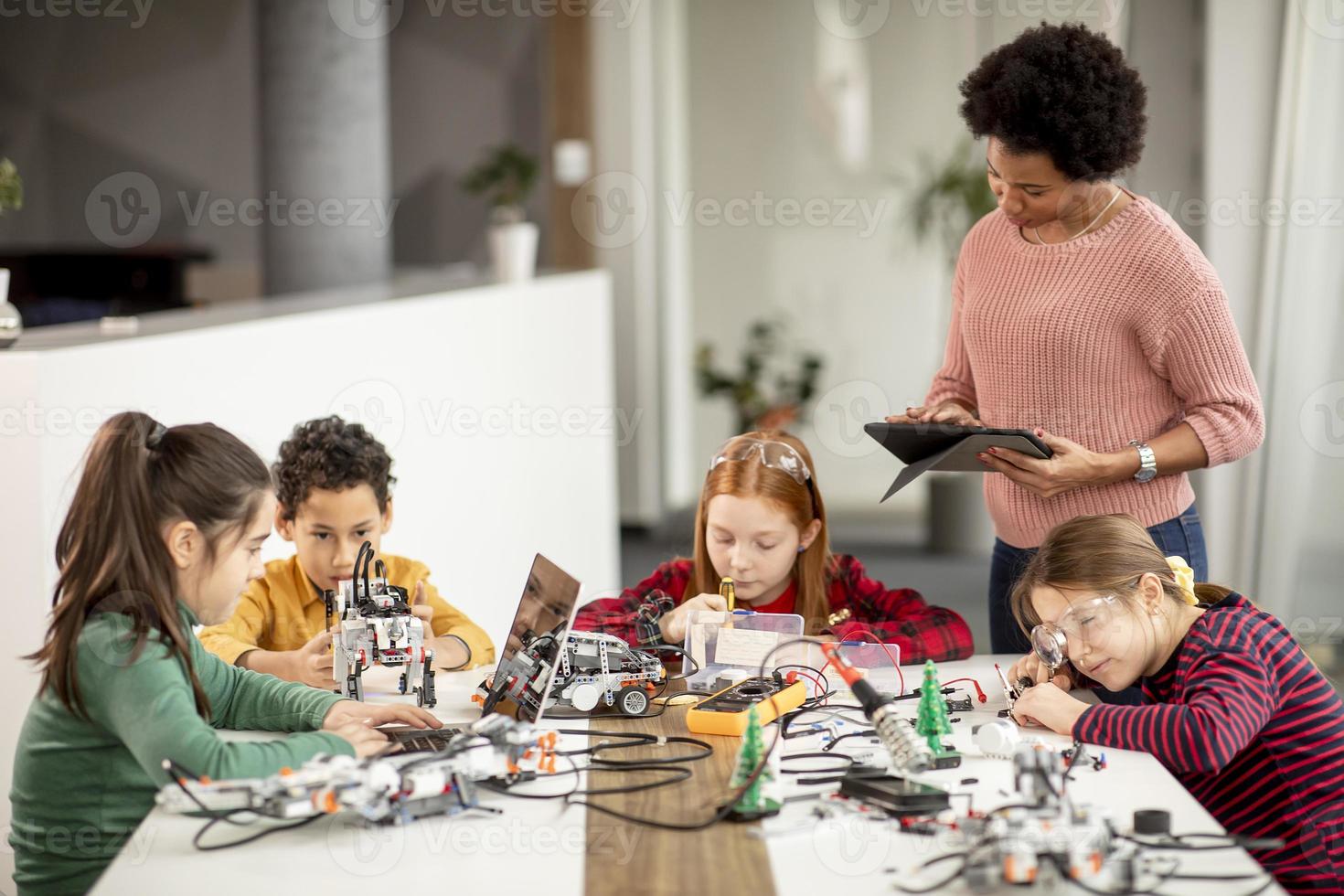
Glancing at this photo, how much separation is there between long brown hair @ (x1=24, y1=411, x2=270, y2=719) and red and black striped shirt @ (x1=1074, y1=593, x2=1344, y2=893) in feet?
3.86

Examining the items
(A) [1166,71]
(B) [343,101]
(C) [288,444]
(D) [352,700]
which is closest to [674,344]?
(B) [343,101]

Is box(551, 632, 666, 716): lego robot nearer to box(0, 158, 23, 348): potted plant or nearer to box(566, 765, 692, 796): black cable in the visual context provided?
box(566, 765, 692, 796): black cable

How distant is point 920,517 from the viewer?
7523 mm

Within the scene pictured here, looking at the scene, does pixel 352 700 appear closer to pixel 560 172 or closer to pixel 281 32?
pixel 281 32

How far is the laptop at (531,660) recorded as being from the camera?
70.2 inches

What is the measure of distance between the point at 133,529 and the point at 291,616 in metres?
0.79

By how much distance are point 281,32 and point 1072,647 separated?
4.20 meters

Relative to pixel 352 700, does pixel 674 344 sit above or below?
above

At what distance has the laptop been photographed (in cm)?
178

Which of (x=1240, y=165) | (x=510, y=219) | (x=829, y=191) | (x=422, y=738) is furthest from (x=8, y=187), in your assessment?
(x=829, y=191)

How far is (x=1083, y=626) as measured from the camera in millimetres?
1839

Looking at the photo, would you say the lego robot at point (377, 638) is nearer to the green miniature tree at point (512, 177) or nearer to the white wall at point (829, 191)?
the green miniature tree at point (512, 177)

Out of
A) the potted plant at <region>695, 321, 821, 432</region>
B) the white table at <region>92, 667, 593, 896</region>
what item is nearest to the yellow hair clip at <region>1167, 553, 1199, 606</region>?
the white table at <region>92, 667, 593, 896</region>

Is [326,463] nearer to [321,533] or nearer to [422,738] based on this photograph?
[321,533]
